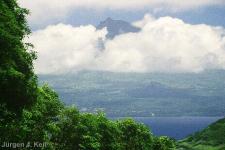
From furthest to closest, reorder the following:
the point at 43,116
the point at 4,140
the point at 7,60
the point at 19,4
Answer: the point at 43,116 < the point at 4,140 < the point at 19,4 < the point at 7,60

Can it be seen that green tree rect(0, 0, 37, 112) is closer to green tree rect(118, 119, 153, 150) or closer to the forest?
the forest

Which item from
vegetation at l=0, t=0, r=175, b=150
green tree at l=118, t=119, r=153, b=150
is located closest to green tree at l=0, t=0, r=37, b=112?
vegetation at l=0, t=0, r=175, b=150

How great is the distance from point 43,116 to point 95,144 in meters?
14.7

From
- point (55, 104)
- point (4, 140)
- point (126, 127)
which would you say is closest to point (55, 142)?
point (55, 104)

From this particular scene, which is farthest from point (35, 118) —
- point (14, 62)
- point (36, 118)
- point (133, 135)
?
point (133, 135)

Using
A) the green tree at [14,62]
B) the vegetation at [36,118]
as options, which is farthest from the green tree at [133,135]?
the green tree at [14,62]

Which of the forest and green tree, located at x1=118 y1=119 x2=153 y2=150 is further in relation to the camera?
green tree, located at x1=118 y1=119 x2=153 y2=150

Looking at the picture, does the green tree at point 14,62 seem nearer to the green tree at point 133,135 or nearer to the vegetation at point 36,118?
the vegetation at point 36,118

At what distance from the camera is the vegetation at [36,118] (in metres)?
41.0

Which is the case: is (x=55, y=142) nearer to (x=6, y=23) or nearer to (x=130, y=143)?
(x=130, y=143)

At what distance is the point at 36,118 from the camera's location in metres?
69.9

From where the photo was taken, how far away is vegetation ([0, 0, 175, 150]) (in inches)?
1614

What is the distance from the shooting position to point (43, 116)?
73.6 m

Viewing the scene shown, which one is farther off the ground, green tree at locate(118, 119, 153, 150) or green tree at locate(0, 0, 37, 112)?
green tree at locate(0, 0, 37, 112)
